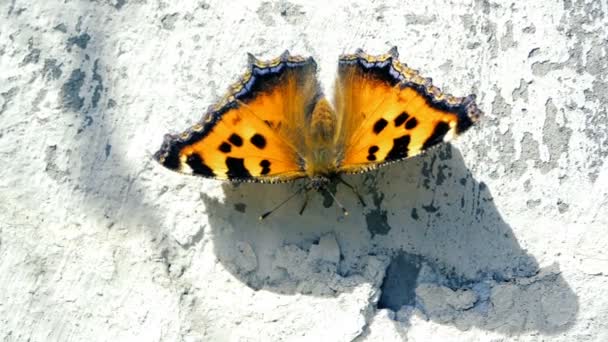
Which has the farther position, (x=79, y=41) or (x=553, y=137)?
(x=79, y=41)

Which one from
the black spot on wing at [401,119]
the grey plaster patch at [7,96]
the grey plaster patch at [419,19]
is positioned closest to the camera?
the black spot on wing at [401,119]

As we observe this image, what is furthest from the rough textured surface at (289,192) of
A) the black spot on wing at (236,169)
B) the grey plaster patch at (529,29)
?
the black spot on wing at (236,169)

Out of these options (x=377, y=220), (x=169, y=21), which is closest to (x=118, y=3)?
(x=169, y=21)

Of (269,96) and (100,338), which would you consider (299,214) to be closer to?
(269,96)

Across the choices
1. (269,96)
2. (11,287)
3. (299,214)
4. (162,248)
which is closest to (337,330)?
(299,214)

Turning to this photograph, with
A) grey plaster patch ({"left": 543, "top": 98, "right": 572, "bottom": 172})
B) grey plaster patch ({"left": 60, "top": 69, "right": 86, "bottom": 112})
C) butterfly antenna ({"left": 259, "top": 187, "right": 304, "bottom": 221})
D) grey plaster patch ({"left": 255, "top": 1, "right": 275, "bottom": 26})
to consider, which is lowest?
grey plaster patch ({"left": 60, "top": 69, "right": 86, "bottom": 112})

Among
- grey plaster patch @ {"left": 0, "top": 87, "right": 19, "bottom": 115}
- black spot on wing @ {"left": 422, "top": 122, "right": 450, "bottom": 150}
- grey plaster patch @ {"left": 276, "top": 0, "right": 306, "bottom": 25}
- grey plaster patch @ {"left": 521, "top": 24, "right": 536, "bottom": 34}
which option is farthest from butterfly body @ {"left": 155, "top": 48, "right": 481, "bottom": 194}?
grey plaster patch @ {"left": 0, "top": 87, "right": 19, "bottom": 115}

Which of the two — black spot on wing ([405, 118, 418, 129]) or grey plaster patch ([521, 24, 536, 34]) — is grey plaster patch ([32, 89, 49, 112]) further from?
grey plaster patch ([521, 24, 536, 34])

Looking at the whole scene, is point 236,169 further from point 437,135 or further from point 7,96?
point 7,96

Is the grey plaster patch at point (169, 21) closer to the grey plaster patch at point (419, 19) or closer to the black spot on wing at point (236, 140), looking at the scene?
the black spot on wing at point (236, 140)
